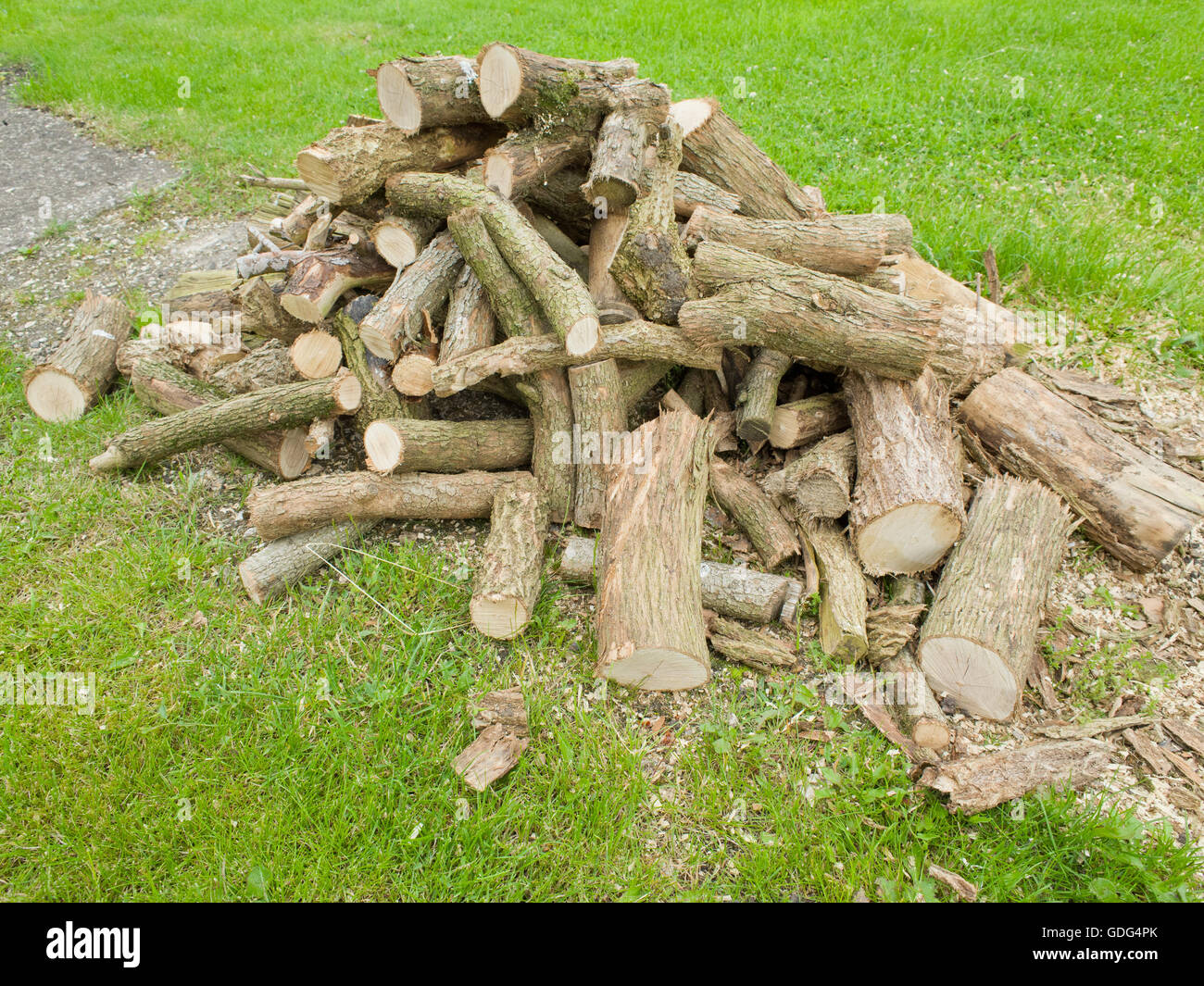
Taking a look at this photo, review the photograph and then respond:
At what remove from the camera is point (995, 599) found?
11.2 feet

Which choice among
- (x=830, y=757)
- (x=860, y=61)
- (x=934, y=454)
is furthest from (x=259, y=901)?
(x=860, y=61)

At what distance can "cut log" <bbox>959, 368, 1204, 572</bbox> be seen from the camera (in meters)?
3.84

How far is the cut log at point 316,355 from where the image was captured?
4098 mm

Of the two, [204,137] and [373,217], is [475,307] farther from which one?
[204,137]

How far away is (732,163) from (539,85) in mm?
1357

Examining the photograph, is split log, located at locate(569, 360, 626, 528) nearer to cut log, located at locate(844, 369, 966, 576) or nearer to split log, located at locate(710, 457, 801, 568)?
split log, located at locate(710, 457, 801, 568)

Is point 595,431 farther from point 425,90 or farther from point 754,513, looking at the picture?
point 425,90

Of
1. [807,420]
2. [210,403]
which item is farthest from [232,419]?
[807,420]

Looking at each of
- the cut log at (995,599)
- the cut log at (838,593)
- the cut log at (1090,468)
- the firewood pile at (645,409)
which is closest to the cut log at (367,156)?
the firewood pile at (645,409)

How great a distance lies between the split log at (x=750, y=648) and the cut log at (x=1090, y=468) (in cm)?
176

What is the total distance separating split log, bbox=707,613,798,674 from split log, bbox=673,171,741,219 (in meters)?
2.55

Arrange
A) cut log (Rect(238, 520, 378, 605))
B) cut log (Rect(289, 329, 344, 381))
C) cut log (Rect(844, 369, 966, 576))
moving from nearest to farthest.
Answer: cut log (Rect(844, 369, 966, 576)) < cut log (Rect(238, 520, 378, 605)) < cut log (Rect(289, 329, 344, 381))

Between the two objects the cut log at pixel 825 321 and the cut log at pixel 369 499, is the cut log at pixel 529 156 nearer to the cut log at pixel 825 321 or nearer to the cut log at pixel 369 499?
the cut log at pixel 825 321

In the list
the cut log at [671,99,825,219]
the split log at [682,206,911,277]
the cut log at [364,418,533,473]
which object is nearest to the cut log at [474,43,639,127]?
the cut log at [671,99,825,219]
